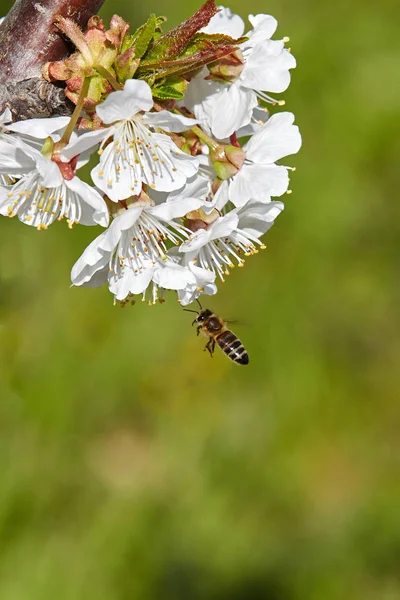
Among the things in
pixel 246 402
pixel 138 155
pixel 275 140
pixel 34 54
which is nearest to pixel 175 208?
pixel 138 155

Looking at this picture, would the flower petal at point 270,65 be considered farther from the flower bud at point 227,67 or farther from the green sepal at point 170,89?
the green sepal at point 170,89

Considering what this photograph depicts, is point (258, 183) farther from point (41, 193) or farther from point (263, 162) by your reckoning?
point (41, 193)

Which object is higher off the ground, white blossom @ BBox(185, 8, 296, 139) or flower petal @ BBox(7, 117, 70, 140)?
white blossom @ BBox(185, 8, 296, 139)

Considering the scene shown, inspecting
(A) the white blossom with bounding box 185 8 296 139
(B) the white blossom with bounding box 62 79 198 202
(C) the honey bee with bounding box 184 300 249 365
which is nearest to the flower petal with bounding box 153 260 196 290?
(B) the white blossom with bounding box 62 79 198 202

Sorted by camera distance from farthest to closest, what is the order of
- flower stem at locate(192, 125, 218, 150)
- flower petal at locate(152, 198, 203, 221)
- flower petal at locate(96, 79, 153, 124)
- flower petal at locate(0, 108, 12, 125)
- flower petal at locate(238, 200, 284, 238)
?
flower petal at locate(238, 200, 284, 238)
flower stem at locate(192, 125, 218, 150)
flower petal at locate(152, 198, 203, 221)
flower petal at locate(0, 108, 12, 125)
flower petal at locate(96, 79, 153, 124)

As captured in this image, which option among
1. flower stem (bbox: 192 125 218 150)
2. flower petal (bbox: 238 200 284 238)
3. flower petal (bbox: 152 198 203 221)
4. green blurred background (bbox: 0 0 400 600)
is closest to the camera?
flower petal (bbox: 152 198 203 221)

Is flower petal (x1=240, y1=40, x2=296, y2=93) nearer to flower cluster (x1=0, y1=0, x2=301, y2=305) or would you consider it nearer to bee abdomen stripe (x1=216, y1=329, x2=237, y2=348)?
flower cluster (x1=0, y1=0, x2=301, y2=305)

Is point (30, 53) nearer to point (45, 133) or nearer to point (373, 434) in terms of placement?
point (45, 133)

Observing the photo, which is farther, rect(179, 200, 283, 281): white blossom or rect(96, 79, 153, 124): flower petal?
rect(179, 200, 283, 281): white blossom
